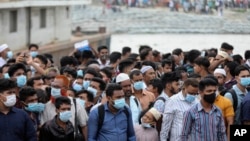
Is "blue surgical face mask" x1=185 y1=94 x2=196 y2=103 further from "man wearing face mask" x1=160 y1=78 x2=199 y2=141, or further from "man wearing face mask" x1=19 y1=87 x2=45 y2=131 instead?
"man wearing face mask" x1=19 y1=87 x2=45 y2=131

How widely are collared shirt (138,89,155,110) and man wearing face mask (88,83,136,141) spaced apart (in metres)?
0.99

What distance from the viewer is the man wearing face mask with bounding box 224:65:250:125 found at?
9293 millimetres

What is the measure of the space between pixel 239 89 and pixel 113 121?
2.15 metres

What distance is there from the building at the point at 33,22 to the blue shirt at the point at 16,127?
64.9ft

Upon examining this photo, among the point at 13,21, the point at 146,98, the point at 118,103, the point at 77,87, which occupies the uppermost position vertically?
the point at 118,103

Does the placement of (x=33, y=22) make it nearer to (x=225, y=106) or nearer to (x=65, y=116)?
(x=225, y=106)

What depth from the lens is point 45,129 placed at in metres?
8.16

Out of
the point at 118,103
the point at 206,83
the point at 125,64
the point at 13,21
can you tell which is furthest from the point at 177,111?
the point at 13,21

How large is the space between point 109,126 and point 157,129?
0.75m

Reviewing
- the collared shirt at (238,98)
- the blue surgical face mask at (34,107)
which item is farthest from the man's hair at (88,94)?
the collared shirt at (238,98)

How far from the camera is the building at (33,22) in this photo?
2869 cm

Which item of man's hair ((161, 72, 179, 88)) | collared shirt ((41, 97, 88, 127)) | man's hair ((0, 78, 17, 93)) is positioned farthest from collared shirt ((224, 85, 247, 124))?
man's hair ((0, 78, 17, 93))

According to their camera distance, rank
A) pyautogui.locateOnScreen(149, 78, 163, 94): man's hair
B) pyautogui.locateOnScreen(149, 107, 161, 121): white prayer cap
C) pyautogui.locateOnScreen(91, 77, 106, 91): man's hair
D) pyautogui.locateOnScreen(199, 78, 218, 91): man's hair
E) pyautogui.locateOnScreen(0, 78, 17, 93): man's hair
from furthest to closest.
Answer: pyautogui.locateOnScreen(91, 77, 106, 91): man's hair < pyautogui.locateOnScreen(149, 78, 163, 94): man's hair < pyautogui.locateOnScreen(149, 107, 161, 121): white prayer cap < pyautogui.locateOnScreen(199, 78, 218, 91): man's hair < pyautogui.locateOnScreen(0, 78, 17, 93): man's hair

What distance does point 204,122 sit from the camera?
8.07 metres
